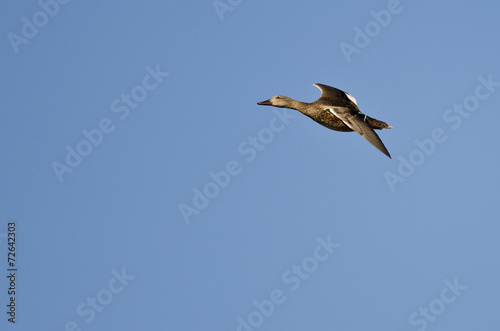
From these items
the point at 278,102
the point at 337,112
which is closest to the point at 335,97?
the point at 278,102

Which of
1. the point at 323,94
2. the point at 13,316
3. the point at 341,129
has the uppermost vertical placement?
the point at 323,94

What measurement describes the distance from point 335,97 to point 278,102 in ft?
7.56

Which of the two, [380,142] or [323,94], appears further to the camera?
[323,94]

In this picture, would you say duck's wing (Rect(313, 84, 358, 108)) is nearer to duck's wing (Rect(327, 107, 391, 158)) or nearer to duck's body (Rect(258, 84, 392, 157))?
duck's body (Rect(258, 84, 392, 157))

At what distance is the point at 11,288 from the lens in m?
31.0

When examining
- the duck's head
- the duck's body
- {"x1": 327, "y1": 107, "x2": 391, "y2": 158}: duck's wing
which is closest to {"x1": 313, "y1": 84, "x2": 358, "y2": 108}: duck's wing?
the duck's body

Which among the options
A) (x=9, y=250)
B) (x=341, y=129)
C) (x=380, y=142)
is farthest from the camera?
(x=9, y=250)

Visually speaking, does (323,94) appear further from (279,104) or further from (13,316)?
(13,316)

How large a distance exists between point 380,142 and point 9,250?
14843 millimetres

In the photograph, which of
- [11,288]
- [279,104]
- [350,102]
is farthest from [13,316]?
[350,102]

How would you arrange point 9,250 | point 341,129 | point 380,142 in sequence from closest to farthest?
1. point 380,142
2. point 341,129
3. point 9,250

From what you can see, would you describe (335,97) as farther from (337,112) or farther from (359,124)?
(359,124)

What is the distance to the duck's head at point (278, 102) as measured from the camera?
99.9 ft

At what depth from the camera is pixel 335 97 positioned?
31.3m
